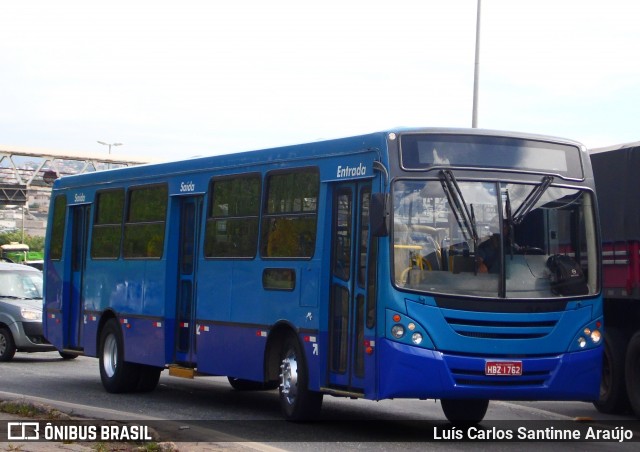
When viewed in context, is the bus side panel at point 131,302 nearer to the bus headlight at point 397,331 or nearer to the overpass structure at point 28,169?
the bus headlight at point 397,331

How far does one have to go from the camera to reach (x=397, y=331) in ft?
38.2

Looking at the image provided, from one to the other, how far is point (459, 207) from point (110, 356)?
7.70m

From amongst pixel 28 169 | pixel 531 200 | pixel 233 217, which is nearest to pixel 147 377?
pixel 233 217

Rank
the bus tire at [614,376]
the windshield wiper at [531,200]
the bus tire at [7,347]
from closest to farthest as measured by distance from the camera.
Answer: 1. the windshield wiper at [531,200]
2. the bus tire at [614,376]
3. the bus tire at [7,347]

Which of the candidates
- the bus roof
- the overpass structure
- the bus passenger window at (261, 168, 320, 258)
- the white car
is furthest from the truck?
the overpass structure

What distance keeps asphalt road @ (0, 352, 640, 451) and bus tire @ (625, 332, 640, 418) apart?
0.89 feet

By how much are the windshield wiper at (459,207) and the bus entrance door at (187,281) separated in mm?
4857

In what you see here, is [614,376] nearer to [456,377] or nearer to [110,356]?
[456,377]

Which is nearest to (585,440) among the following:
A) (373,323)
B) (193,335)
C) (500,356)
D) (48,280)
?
(500,356)

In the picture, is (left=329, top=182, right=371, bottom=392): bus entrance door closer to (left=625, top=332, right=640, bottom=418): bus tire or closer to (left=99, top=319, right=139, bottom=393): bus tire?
(left=625, top=332, right=640, bottom=418): bus tire

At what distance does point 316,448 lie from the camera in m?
11.5

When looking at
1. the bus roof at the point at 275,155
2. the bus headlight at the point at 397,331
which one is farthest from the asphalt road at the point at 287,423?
the bus roof at the point at 275,155

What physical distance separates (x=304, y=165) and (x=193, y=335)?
3297mm

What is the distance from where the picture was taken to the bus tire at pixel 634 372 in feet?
47.9
